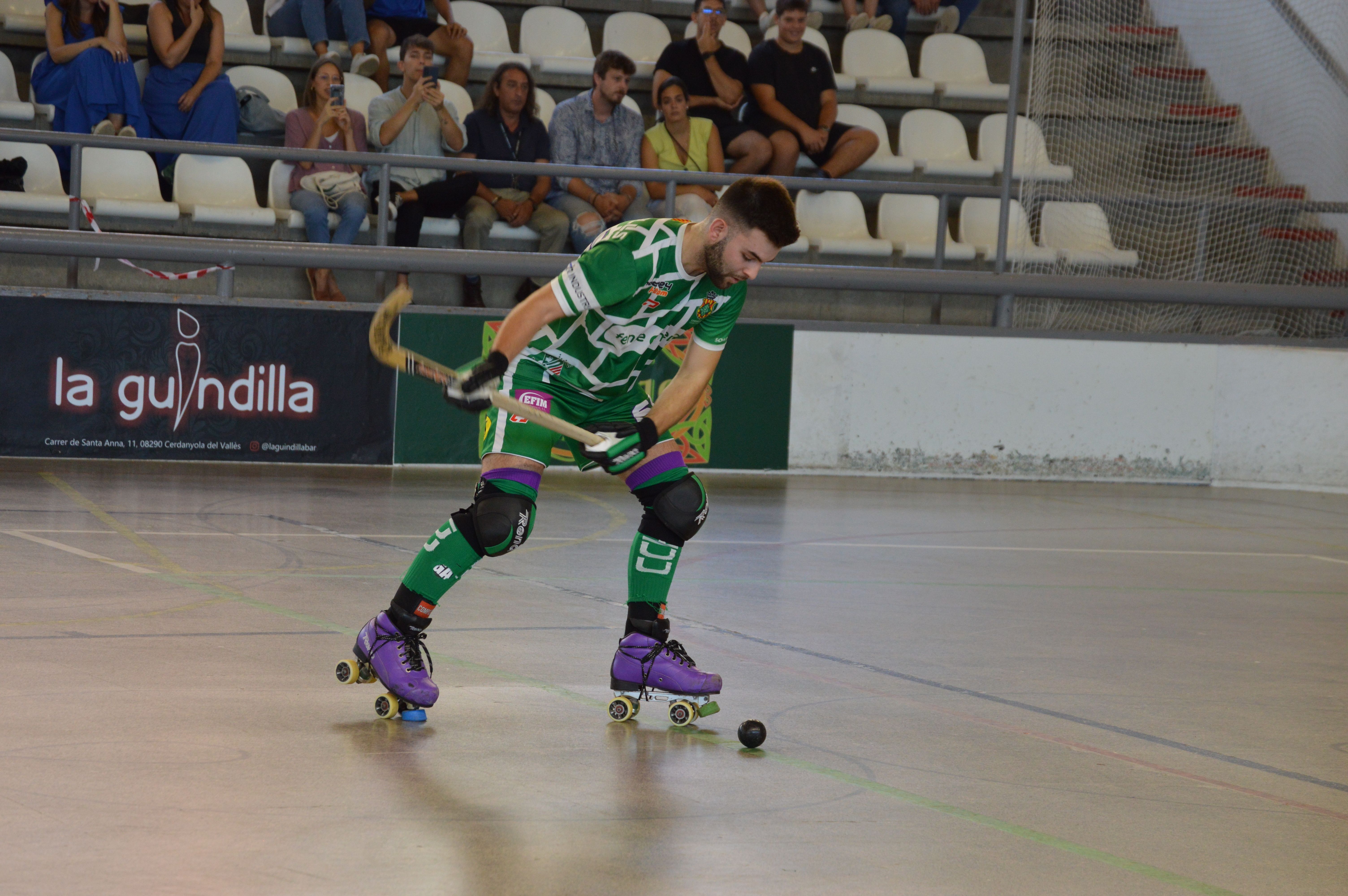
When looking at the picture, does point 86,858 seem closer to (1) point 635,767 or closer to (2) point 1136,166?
(1) point 635,767

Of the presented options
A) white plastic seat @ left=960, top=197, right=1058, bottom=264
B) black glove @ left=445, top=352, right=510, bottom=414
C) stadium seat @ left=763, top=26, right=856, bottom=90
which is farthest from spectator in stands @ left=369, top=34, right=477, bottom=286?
black glove @ left=445, top=352, right=510, bottom=414

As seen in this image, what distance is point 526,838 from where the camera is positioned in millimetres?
3410

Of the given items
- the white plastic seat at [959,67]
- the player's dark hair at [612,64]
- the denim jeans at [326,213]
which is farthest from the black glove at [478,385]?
the white plastic seat at [959,67]

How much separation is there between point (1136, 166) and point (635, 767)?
35.1 ft

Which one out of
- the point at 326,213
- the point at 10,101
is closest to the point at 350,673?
the point at 326,213

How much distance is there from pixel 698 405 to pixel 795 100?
11.4 ft

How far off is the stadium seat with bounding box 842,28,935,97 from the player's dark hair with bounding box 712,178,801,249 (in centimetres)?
1056

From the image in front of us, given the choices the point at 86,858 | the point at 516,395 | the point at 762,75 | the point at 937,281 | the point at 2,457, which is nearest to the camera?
the point at 86,858

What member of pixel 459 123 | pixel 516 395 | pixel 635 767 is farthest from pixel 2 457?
pixel 635 767

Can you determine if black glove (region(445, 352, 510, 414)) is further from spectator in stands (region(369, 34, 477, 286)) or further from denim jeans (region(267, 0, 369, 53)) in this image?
denim jeans (region(267, 0, 369, 53))

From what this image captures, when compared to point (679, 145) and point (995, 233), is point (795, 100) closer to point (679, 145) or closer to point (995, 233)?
point (679, 145)

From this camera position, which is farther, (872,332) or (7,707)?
(872,332)

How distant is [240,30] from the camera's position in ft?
43.3

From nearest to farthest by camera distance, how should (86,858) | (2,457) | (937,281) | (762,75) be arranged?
1. (86,858)
2. (2,457)
3. (937,281)
4. (762,75)
